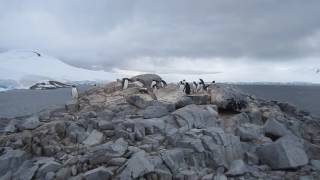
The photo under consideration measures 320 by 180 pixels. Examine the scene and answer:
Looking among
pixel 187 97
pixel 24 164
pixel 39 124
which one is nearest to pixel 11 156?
pixel 24 164

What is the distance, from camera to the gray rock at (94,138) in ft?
49.3

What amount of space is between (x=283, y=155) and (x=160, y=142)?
4380 millimetres

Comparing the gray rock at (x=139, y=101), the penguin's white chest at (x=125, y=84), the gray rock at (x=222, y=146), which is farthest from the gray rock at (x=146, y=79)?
the gray rock at (x=222, y=146)

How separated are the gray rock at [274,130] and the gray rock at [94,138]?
23.1 ft

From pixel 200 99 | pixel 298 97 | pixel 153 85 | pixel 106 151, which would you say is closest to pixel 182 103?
pixel 200 99

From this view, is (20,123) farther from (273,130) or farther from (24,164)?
(273,130)

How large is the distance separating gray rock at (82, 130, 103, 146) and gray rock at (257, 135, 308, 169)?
19.5 feet

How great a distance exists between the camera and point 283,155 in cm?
1452

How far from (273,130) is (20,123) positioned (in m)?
10.9

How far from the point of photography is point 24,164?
14016mm

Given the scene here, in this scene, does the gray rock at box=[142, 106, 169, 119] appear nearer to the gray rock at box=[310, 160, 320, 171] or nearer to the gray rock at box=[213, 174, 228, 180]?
the gray rock at box=[213, 174, 228, 180]

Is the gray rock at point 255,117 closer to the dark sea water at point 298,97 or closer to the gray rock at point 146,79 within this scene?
the gray rock at point 146,79

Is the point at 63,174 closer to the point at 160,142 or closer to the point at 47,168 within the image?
the point at 47,168

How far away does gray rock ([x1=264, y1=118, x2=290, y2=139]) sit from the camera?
1728 centimetres
